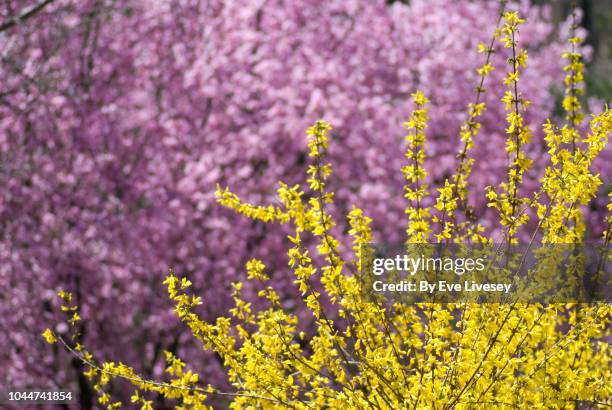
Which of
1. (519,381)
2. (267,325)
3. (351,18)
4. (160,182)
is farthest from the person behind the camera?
(351,18)

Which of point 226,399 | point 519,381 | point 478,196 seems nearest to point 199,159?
point 226,399

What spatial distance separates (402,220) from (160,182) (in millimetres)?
2324

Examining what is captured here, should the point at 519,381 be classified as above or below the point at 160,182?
below

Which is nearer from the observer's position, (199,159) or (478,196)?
(199,159)

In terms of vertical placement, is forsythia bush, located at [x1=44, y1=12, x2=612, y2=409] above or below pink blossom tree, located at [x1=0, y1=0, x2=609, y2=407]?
below

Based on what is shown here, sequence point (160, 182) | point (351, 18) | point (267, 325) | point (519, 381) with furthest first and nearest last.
A: point (351, 18) → point (160, 182) → point (267, 325) → point (519, 381)

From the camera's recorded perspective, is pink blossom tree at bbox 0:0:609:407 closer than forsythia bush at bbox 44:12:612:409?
No

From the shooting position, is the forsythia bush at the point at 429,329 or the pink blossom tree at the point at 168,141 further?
the pink blossom tree at the point at 168,141

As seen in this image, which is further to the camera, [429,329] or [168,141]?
[168,141]

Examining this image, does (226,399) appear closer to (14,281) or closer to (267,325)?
(14,281)

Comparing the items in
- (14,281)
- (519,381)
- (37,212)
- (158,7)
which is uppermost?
(158,7)

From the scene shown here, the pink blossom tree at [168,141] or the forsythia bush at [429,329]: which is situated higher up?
the pink blossom tree at [168,141]

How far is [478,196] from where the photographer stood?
317 inches

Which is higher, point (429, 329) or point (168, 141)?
point (168, 141)
